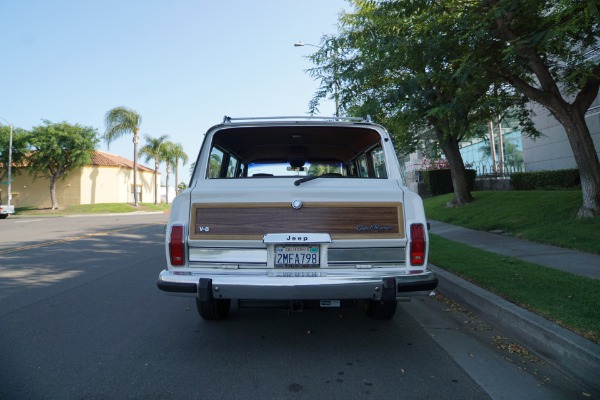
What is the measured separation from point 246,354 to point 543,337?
2.70 metres

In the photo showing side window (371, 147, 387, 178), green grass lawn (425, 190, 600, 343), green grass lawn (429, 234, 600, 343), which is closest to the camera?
green grass lawn (429, 234, 600, 343)

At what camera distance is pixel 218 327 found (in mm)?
4605

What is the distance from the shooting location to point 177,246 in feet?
11.7

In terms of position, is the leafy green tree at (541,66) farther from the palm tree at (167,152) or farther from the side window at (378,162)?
the palm tree at (167,152)

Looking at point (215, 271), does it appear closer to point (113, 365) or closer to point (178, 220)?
point (178, 220)

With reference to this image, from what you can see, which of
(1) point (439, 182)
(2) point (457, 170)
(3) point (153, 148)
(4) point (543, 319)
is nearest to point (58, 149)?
(3) point (153, 148)

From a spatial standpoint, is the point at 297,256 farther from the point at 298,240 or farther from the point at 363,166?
the point at 363,166

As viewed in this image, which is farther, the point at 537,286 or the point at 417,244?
the point at 537,286

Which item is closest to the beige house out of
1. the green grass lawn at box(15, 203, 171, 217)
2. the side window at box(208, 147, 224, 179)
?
the green grass lawn at box(15, 203, 171, 217)

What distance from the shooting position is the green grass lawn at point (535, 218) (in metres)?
8.68

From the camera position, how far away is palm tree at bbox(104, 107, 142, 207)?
137 feet

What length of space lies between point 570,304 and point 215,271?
3727 mm

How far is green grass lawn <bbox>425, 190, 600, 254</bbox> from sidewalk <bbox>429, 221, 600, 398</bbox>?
71 centimetres

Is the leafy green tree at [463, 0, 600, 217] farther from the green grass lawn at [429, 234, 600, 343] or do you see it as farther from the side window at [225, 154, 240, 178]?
the side window at [225, 154, 240, 178]
